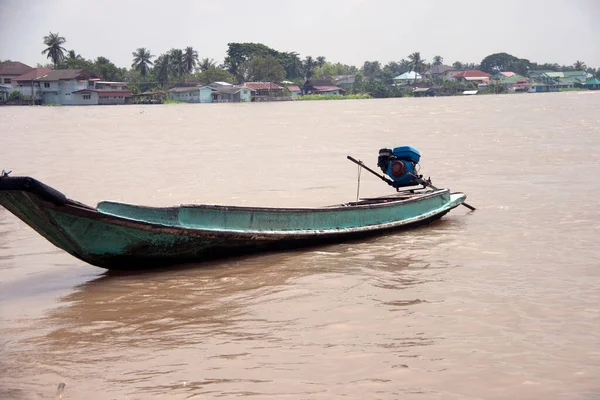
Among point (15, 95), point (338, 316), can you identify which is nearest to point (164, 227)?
point (338, 316)

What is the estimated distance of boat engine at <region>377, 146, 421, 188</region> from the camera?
956 cm

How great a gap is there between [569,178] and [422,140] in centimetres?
1132

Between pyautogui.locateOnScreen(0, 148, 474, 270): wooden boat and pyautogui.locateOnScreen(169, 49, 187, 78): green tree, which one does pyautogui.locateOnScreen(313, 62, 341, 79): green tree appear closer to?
pyautogui.locateOnScreen(169, 49, 187, 78): green tree

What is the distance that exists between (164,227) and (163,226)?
2 cm

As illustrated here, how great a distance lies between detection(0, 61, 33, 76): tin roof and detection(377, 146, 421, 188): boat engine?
77162mm

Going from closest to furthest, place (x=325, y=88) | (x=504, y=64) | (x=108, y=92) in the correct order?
(x=108, y=92) < (x=325, y=88) < (x=504, y=64)

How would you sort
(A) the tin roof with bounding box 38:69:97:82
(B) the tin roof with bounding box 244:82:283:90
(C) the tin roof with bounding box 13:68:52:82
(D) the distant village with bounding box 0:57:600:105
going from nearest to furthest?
(A) the tin roof with bounding box 38:69:97:82 → (D) the distant village with bounding box 0:57:600:105 → (C) the tin roof with bounding box 13:68:52:82 → (B) the tin roof with bounding box 244:82:283:90

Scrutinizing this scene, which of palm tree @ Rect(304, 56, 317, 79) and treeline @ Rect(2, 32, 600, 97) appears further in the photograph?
palm tree @ Rect(304, 56, 317, 79)

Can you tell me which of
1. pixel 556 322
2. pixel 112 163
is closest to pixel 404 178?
pixel 556 322

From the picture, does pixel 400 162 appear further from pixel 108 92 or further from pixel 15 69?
pixel 15 69

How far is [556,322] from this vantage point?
553 centimetres

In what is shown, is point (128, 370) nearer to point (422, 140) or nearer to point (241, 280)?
point (241, 280)

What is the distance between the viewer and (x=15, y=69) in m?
79.5

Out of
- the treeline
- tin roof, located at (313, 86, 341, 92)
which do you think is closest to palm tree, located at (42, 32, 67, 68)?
the treeline
